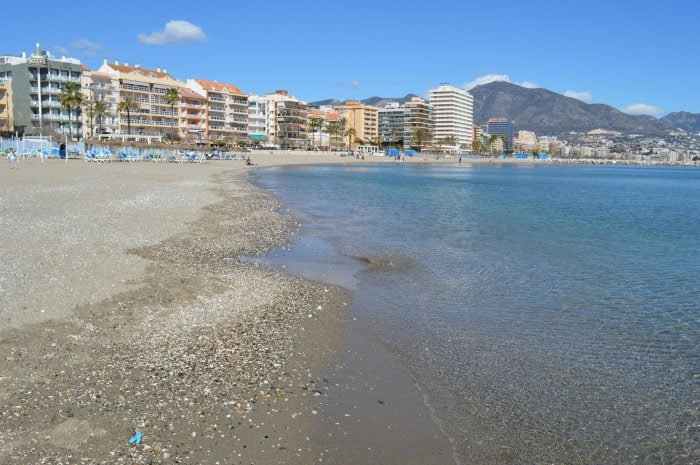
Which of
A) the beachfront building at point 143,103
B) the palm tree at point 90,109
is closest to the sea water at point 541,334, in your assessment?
the palm tree at point 90,109

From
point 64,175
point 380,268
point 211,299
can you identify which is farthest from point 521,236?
point 64,175

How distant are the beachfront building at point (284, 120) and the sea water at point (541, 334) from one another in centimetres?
13987

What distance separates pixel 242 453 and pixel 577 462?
377cm

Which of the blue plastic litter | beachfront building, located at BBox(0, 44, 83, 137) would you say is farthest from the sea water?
beachfront building, located at BBox(0, 44, 83, 137)

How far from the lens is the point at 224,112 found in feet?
436

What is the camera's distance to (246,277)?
13.5 metres

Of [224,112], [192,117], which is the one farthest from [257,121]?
[192,117]

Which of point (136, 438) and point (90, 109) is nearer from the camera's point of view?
point (136, 438)

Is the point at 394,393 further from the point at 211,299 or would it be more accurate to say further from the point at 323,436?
the point at 211,299

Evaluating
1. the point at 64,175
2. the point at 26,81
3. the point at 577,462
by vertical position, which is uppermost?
the point at 26,81

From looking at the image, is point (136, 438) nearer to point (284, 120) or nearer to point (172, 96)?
point (172, 96)

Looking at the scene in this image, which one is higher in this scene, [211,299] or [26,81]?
[26,81]

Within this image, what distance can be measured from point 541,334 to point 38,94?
101m

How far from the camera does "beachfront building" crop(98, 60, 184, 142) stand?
359ft
